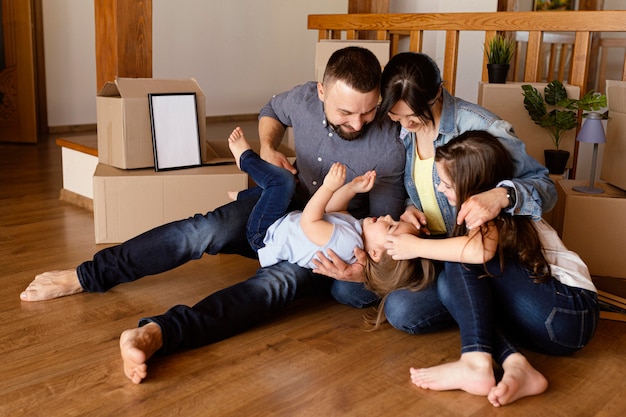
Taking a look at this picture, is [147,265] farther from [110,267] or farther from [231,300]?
[231,300]

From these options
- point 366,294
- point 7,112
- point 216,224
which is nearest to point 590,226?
point 366,294

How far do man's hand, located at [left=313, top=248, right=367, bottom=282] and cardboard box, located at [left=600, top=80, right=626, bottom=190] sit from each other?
1.18 meters

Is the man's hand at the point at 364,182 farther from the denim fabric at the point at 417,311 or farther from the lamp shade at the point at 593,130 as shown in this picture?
the lamp shade at the point at 593,130

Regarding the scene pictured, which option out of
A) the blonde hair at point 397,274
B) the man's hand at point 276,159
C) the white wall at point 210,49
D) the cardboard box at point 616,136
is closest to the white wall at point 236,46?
the white wall at point 210,49

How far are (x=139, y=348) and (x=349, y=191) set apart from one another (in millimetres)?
749

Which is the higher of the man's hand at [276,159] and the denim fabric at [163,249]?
the man's hand at [276,159]

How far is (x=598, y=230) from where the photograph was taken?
252 centimetres

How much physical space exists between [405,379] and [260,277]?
1.70ft

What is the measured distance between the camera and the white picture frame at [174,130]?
9.24 feet

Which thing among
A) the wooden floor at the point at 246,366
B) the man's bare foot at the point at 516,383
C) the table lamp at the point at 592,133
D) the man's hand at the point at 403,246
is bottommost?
the wooden floor at the point at 246,366

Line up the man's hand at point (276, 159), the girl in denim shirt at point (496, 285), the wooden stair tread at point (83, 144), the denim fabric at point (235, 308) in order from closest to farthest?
the girl in denim shirt at point (496, 285)
the denim fabric at point (235, 308)
the man's hand at point (276, 159)
the wooden stair tread at point (83, 144)

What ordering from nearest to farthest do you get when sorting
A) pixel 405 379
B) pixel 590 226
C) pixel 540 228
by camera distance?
1. pixel 405 379
2. pixel 540 228
3. pixel 590 226

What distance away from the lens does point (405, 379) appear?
1746 millimetres

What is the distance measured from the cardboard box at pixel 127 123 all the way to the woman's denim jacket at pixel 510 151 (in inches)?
46.2
